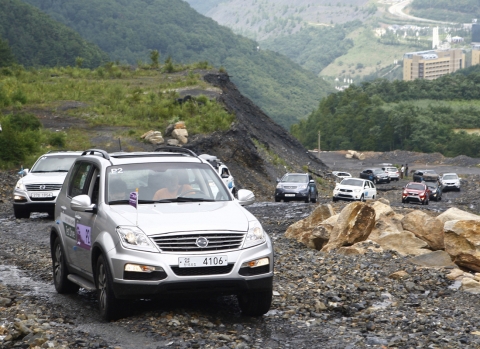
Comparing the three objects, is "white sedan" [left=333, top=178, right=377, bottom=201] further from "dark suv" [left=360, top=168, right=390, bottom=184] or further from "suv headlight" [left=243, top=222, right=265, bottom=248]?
"dark suv" [left=360, top=168, right=390, bottom=184]

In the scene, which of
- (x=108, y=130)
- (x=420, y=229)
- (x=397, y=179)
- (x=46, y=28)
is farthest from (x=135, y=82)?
(x=46, y=28)

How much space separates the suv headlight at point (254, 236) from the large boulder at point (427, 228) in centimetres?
813

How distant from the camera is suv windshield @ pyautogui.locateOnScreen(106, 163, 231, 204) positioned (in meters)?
8.98

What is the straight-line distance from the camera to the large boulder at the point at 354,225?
1563cm

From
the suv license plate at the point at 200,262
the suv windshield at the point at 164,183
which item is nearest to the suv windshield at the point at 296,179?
the suv windshield at the point at 164,183

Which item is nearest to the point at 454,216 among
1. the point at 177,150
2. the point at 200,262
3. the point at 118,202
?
the point at 177,150

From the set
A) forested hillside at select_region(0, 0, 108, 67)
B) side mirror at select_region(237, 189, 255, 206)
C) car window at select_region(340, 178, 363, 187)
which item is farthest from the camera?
forested hillside at select_region(0, 0, 108, 67)

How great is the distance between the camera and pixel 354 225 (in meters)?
15.8

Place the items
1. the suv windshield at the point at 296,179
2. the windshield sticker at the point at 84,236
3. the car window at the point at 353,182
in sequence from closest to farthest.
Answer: the windshield sticker at the point at 84,236, the suv windshield at the point at 296,179, the car window at the point at 353,182

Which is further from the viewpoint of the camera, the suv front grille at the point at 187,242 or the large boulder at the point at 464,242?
the large boulder at the point at 464,242

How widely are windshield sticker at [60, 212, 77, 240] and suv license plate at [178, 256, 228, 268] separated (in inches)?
84.6

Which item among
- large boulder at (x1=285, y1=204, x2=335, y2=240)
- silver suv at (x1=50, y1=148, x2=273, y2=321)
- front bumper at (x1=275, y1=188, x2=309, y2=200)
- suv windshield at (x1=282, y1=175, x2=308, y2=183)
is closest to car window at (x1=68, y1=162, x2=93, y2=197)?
silver suv at (x1=50, y1=148, x2=273, y2=321)

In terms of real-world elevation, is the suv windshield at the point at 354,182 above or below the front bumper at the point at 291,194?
below

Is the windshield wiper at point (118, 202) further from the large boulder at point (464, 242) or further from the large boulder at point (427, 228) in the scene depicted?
the large boulder at point (427, 228)
